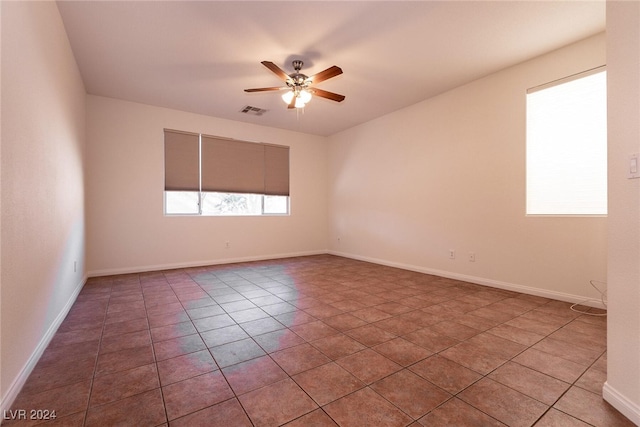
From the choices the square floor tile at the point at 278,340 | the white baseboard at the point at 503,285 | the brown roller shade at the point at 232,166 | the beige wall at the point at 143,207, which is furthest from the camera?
the brown roller shade at the point at 232,166

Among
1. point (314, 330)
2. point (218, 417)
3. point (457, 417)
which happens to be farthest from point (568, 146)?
point (218, 417)

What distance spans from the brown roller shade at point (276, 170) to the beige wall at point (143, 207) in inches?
11.5

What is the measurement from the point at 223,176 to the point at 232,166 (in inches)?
11.0

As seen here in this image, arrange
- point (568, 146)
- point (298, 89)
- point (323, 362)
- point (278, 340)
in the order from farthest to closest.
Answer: point (298, 89) < point (568, 146) < point (278, 340) < point (323, 362)

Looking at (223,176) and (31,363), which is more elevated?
(223,176)

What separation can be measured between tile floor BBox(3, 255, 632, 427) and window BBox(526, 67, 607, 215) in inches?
45.9

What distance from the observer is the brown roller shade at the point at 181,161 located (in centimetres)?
495

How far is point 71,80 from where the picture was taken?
10.6 feet

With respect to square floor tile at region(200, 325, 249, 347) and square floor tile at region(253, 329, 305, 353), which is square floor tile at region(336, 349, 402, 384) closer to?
square floor tile at region(253, 329, 305, 353)

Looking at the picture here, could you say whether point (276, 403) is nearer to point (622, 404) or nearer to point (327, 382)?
point (327, 382)

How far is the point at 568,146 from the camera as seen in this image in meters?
3.12

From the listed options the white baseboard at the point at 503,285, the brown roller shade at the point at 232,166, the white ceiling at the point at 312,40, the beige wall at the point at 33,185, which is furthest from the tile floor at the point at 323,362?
the white ceiling at the point at 312,40

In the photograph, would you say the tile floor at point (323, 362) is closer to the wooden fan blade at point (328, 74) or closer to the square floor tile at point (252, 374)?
the square floor tile at point (252, 374)

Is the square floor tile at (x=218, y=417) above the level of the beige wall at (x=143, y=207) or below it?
below
